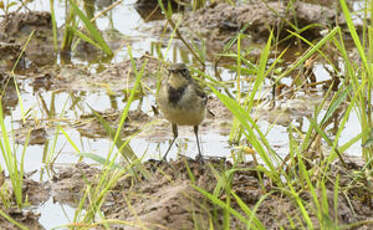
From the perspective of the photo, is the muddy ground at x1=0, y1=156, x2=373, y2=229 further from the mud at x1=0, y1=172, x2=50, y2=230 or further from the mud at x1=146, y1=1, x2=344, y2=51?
the mud at x1=146, y1=1, x2=344, y2=51

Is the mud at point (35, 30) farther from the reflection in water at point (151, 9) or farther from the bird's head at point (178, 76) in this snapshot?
the bird's head at point (178, 76)

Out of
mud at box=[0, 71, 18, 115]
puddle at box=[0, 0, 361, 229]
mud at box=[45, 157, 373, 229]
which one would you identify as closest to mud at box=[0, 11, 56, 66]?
puddle at box=[0, 0, 361, 229]

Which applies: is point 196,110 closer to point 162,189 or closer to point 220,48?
point 162,189

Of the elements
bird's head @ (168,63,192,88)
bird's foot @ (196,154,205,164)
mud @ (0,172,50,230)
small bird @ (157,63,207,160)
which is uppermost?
bird's head @ (168,63,192,88)

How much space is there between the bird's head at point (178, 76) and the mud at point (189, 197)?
1.96ft

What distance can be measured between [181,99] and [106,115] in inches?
55.0

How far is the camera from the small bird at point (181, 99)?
524 cm

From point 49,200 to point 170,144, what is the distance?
1268mm

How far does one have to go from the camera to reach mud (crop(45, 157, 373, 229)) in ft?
13.4

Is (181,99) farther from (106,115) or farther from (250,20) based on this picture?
(250,20)

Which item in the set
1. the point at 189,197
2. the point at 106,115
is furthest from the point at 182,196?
the point at 106,115

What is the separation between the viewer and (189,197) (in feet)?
13.5

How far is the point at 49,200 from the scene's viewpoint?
194 inches

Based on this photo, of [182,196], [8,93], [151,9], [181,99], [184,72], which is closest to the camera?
[182,196]
